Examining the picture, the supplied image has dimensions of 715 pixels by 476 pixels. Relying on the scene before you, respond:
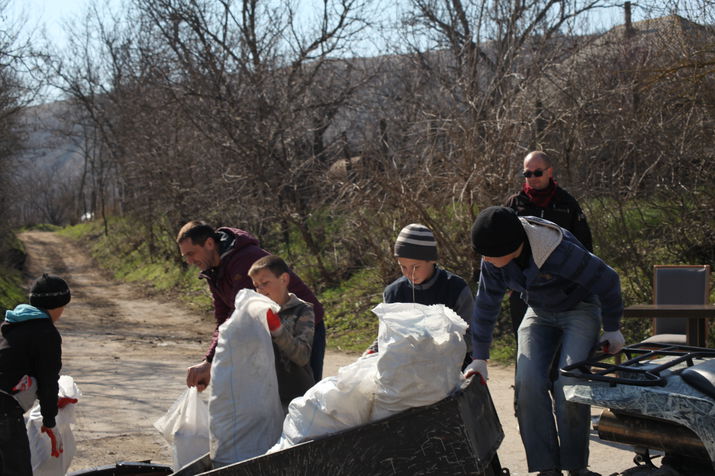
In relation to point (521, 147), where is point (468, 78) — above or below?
above

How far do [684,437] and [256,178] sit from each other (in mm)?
13057

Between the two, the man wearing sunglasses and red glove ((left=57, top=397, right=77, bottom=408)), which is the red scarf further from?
red glove ((left=57, top=397, right=77, bottom=408))

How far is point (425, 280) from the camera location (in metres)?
4.98

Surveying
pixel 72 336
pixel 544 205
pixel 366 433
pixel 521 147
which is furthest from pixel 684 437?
pixel 72 336

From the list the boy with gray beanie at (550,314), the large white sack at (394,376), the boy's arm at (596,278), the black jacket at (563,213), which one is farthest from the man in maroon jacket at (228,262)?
the black jacket at (563,213)

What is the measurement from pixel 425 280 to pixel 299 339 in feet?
2.84

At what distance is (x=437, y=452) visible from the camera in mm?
3043

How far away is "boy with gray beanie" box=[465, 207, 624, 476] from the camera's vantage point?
4082 mm

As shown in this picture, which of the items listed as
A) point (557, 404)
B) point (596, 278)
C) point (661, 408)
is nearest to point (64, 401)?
point (557, 404)

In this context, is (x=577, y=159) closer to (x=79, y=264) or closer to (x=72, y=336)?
(x=72, y=336)

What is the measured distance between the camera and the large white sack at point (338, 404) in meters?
3.27

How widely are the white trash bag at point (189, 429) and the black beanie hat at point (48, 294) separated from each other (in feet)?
3.08

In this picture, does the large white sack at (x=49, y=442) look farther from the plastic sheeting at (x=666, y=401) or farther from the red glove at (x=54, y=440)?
the plastic sheeting at (x=666, y=401)

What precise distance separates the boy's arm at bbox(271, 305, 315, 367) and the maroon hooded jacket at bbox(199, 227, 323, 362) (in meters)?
0.43
